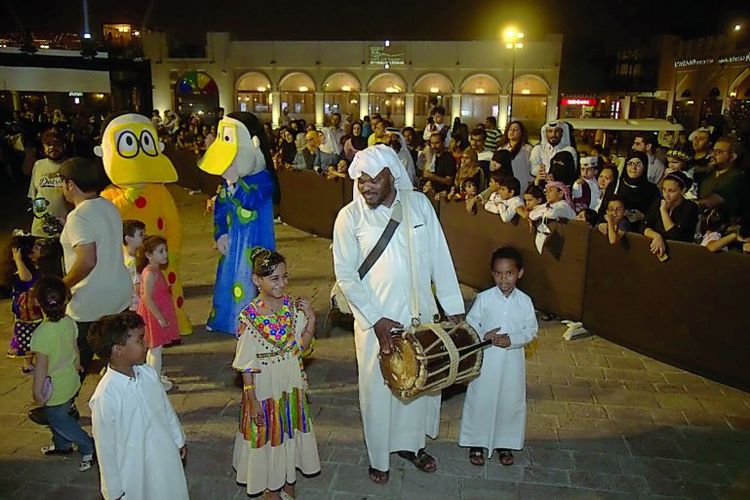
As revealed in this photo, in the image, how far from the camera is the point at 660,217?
20.4 ft

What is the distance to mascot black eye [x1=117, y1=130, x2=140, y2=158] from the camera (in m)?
6.02

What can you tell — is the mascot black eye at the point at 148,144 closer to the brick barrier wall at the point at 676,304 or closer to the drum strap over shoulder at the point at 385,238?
the drum strap over shoulder at the point at 385,238

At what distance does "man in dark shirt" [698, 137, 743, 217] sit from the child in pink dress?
5.16m

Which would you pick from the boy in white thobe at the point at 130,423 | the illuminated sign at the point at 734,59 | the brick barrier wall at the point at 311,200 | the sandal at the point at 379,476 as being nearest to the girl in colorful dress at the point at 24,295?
the boy in white thobe at the point at 130,423

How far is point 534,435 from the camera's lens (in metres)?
4.88

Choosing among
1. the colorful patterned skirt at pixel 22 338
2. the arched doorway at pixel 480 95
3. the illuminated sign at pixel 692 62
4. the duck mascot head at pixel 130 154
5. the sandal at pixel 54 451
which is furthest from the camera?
the arched doorway at pixel 480 95

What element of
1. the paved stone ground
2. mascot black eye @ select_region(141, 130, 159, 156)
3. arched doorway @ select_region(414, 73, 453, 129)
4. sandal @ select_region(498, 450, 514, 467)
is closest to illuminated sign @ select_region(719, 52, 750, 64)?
arched doorway @ select_region(414, 73, 453, 129)

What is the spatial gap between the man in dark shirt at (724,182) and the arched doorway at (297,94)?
33.2 metres

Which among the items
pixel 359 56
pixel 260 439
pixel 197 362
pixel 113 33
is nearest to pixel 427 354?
pixel 260 439

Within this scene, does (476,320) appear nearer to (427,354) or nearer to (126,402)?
(427,354)

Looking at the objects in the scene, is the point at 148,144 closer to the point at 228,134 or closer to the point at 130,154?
Answer: the point at 130,154

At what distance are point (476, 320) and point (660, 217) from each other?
2.90 m

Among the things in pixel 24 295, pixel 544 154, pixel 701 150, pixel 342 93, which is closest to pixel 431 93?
pixel 342 93

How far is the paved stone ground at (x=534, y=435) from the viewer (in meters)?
4.20
